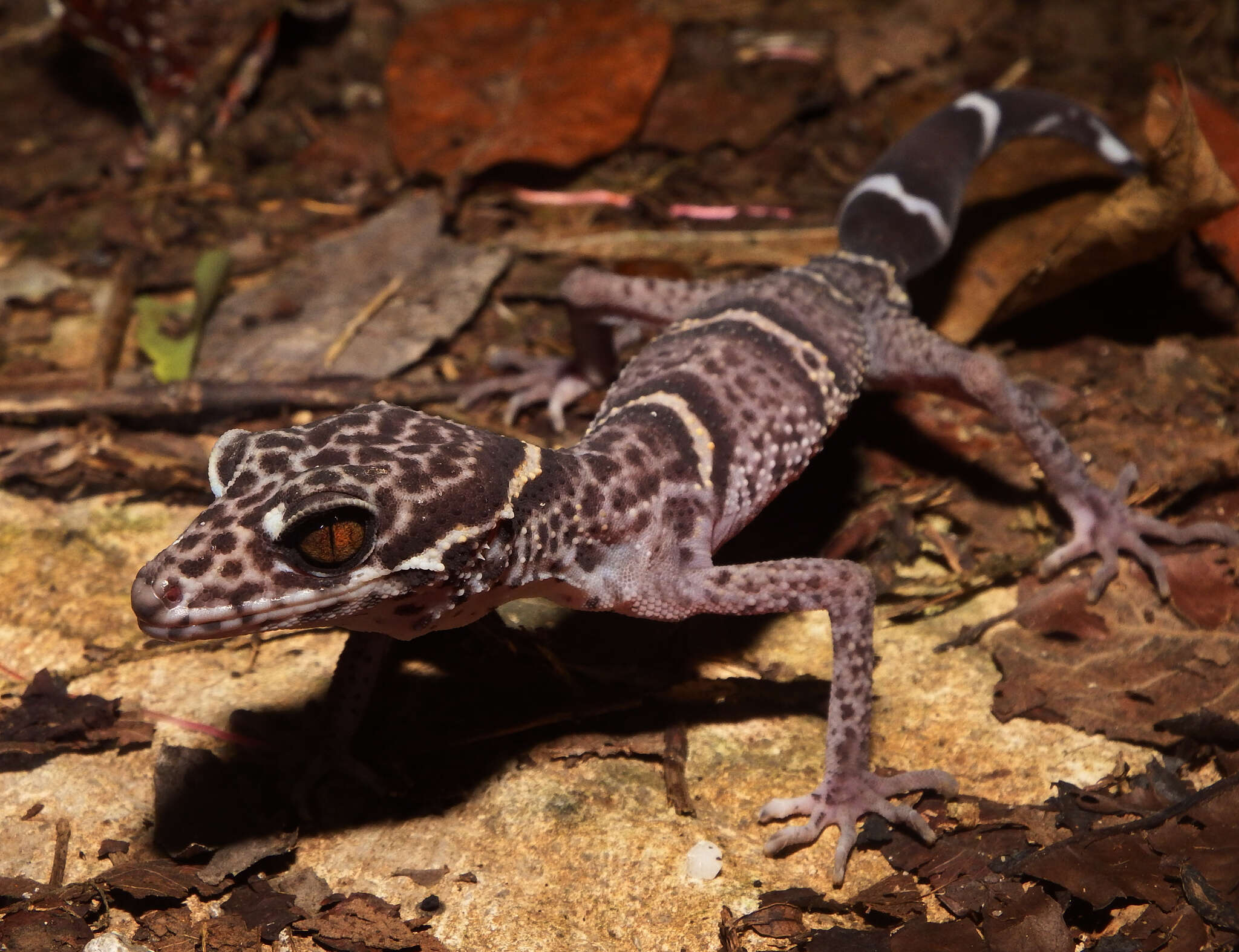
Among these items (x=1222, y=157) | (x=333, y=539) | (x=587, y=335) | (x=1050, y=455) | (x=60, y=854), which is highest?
(x=1222, y=157)

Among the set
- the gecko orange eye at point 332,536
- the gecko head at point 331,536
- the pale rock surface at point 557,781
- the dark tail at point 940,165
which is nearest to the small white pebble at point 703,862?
the pale rock surface at point 557,781

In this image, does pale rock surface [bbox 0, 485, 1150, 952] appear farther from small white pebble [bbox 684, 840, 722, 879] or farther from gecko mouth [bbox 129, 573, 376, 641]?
gecko mouth [bbox 129, 573, 376, 641]

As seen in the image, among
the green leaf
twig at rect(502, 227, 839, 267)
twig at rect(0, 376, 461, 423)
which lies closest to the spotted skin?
twig at rect(502, 227, 839, 267)

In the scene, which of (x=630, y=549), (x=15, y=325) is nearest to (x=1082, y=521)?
(x=630, y=549)

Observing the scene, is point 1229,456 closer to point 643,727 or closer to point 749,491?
point 749,491

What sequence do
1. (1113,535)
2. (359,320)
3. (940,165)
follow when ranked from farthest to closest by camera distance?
1. (359,320)
2. (940,165)
3. (1113,535)

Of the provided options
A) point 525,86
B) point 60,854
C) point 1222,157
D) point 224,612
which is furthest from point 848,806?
point 525,86

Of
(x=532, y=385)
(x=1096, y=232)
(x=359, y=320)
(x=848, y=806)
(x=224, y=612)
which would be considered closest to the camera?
(x=224, y=612)

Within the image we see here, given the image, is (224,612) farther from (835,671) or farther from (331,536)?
(835,671)

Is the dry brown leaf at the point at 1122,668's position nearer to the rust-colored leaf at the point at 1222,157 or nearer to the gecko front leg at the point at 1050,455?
the gecko front leg at the point at 1050,455
